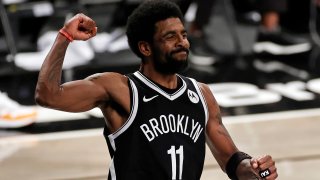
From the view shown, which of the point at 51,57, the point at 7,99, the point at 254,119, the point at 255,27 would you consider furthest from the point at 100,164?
the point at 255,27

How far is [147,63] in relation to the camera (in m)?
2.62

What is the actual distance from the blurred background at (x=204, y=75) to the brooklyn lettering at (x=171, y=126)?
198cm

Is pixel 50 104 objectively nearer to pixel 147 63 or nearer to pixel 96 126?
pixel 147 63

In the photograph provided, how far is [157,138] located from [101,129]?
10.9ft

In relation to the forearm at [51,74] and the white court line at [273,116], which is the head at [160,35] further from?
the white court line at [273,116]

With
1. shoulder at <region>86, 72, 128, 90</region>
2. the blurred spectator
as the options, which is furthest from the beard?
the blurred spectator

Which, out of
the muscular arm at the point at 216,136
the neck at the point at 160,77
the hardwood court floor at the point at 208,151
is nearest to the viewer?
the neck at the point at 160,77

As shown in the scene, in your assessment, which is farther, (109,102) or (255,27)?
(255,27)

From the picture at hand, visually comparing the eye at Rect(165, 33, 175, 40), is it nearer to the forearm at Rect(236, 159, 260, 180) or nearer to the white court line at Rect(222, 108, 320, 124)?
the forearm at Rect(236, 159, 260, 180)

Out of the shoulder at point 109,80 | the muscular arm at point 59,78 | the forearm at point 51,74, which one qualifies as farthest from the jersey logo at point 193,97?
the forearm at point 51,74

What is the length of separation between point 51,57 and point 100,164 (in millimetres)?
2637

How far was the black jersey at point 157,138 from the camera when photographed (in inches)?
98.3

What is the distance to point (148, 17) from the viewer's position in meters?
2.54

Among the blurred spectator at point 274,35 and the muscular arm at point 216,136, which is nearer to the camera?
the muscular arm at point 216,136
